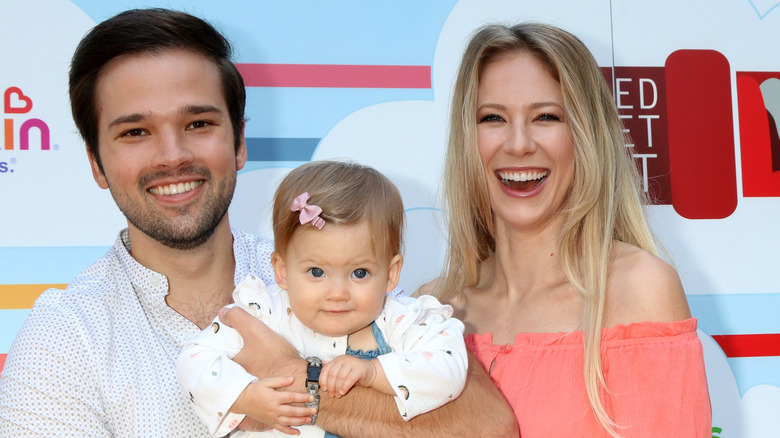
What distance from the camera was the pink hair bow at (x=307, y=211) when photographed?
80.0 inches

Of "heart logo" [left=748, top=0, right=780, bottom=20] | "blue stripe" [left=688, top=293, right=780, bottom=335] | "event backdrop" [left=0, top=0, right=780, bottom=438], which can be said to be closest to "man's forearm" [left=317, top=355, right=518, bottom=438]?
"event backdrop" [left=0, top=0, right=780, bottom=438]

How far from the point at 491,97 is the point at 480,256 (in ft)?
2.06

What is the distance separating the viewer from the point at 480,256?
2.96 meters

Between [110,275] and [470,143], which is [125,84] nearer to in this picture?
Answer: [110,275]

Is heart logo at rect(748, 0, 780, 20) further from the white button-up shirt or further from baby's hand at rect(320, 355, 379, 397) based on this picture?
the white button-up shirt

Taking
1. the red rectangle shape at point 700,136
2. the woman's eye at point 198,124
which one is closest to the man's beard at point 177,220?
the woman's eye at point 198,124

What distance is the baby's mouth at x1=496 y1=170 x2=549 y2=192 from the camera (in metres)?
2.56

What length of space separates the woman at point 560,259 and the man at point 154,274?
24 centimetres

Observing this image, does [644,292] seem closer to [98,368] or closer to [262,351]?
[262,351]

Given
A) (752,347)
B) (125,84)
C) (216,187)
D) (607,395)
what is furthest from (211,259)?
(752,347)

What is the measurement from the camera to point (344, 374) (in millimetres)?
1986

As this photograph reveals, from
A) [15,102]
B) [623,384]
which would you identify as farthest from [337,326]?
[15,102]

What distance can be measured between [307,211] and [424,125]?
160cm

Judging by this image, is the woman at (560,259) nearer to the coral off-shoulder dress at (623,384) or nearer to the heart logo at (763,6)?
the coral off-shoulder dress at (623,384)
